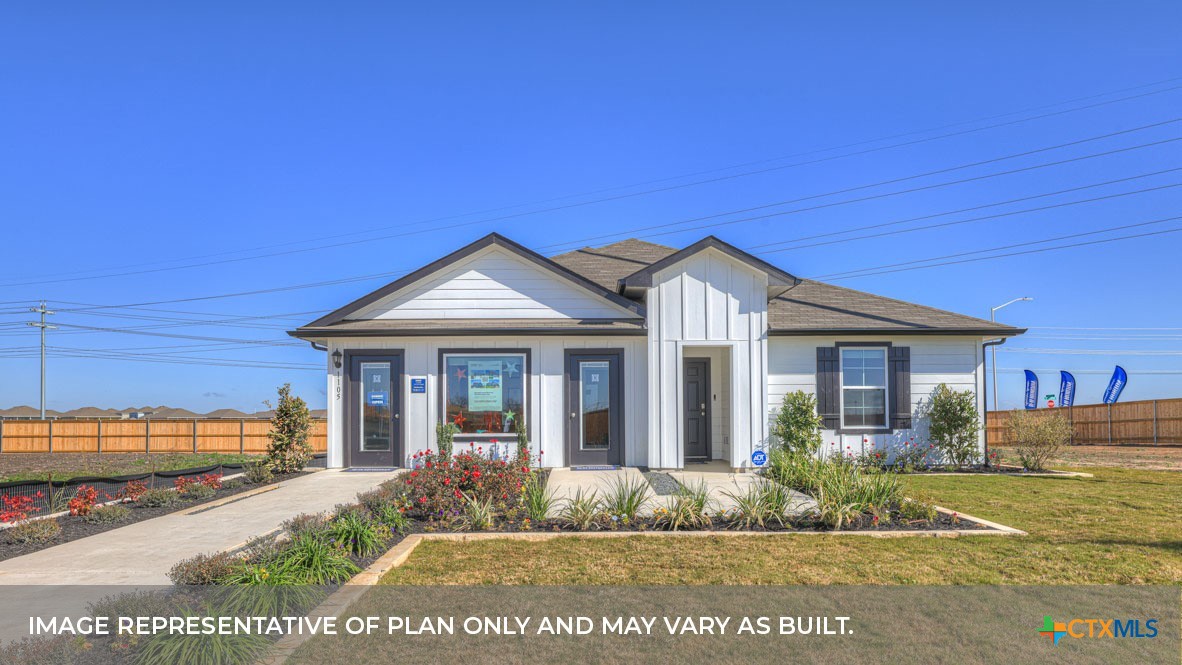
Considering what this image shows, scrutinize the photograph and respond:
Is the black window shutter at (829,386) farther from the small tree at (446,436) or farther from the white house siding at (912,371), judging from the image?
the small tree at (446,436)

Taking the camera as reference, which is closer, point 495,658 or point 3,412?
point 495,658

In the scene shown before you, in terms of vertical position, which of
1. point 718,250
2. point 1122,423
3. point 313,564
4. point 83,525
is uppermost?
point 718,250

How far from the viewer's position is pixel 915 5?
13852 millimetres

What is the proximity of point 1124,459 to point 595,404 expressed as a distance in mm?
14422

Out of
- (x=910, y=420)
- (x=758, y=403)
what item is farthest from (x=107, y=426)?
(x=910, y=420)

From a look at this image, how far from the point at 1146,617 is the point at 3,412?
68633 millimetres

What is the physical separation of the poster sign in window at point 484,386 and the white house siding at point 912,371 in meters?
5.38

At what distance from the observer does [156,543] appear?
7051 millimetres

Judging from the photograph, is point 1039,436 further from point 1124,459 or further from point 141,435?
point 141,435

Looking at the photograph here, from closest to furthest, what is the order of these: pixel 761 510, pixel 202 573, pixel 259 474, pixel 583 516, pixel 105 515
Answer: pixel 202 573, pixel 583 516, pixel 761 510, pixel 105 515, pixel 259 474

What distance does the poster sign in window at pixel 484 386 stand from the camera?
1353cm

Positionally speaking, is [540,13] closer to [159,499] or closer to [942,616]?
[159,499]

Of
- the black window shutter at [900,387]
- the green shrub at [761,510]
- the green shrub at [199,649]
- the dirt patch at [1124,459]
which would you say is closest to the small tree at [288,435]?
the green shrub at [761,510]

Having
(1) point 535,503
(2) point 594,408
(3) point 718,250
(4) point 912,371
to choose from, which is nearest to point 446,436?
(2) point 594,408
